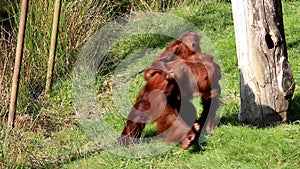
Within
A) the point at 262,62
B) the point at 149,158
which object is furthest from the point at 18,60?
the point at 262,62

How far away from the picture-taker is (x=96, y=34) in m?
7.52

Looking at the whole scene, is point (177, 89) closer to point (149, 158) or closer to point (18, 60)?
point (149, 158)

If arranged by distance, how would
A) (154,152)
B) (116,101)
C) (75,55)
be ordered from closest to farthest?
(154,152) → (116,101) → (75,55)

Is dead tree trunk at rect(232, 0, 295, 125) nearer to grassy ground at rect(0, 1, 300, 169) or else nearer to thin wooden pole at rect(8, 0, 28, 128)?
grassy ground at rect(0, 1, 300, 169)

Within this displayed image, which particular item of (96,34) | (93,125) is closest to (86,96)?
(93,125)

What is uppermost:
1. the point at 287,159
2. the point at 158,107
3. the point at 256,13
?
the point at 256,13

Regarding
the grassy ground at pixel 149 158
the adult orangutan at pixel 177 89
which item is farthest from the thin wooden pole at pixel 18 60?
the adult orangutan at pixel 177 89

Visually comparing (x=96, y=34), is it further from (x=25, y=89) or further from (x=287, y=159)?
(x=287, y=159)

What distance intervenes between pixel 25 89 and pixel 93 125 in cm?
103

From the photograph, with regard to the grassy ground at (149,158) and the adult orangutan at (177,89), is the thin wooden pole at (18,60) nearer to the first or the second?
the grassy ground at (149,158)

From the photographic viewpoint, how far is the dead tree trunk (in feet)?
16.5

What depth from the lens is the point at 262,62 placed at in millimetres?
5090

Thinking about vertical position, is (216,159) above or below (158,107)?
below

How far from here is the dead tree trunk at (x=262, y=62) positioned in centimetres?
504
